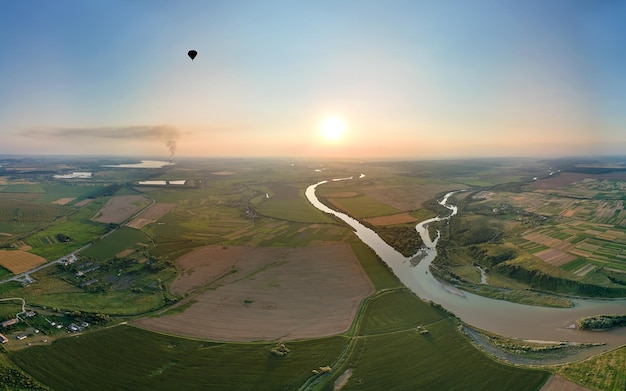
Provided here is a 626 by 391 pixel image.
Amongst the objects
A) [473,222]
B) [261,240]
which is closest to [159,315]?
[261,240]

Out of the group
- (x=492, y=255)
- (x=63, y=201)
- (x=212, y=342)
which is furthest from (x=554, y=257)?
(x=63, y=201)

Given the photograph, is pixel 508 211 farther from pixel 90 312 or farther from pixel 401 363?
pixel 90 312

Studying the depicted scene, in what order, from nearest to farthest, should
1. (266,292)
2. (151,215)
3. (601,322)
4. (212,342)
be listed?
(212,342) < (601,322) < (266,292) < (151,215)

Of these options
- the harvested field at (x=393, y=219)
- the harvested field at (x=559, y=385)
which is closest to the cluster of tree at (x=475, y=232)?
the harvested field at (x=393, y=219)

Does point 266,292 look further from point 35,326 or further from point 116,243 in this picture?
point 116,243

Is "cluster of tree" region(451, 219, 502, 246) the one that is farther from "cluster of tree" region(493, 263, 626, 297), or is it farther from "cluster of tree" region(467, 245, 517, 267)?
"cluster of tree" region(493, 263, 626, 297)

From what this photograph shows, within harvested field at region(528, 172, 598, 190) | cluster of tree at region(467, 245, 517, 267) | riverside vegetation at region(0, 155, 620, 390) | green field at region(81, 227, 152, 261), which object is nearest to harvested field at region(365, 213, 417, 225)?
riverside vegetation at region(0, 155, 620, 390)
